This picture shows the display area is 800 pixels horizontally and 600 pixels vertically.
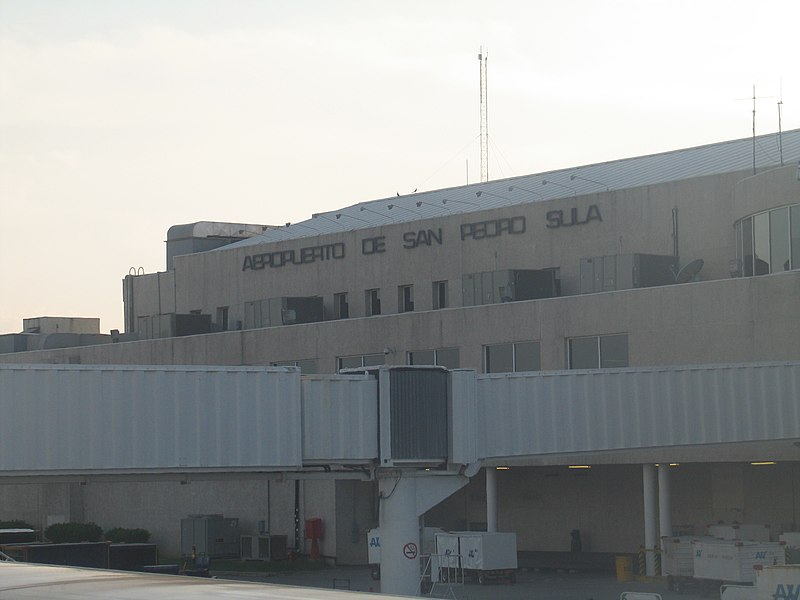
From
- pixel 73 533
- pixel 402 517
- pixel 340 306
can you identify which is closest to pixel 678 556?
pixel 402 517

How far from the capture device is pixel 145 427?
30219mm

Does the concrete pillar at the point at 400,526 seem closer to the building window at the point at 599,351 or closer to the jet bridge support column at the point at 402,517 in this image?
the jet bridge support column at the point at 402,517

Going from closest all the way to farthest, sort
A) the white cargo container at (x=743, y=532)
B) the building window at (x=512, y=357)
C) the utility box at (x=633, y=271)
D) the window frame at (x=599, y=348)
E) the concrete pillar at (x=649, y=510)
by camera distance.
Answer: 1. the white cargo container at (x=743, y=532)
2. the concrete pillar at (x=649, y=510)
3. the window frame at (x=599, y=348)
4. the utility box at (x=633, y=271)
5. the building window at (x=512, y=357)

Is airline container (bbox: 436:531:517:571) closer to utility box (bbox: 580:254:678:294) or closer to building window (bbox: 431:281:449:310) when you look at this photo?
utility box (bbox: 580:254:678:294)

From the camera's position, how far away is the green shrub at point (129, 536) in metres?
74.7

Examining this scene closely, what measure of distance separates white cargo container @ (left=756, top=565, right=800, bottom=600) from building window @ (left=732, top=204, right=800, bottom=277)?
13.9m

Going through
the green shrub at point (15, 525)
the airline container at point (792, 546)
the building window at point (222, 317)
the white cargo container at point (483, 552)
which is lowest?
the green shrub at point (15, 525)

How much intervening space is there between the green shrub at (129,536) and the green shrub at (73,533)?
1.65 meters

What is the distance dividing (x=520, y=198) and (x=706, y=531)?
2145 centimetres

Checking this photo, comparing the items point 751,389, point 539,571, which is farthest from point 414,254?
point 751,389

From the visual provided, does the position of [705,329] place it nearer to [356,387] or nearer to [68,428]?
[356,387]

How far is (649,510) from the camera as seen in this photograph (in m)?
54.3

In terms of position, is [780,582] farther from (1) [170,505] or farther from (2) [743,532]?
(1) [170,505]

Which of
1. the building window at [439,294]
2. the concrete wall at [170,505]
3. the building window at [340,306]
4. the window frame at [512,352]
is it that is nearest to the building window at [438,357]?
the window frame at [512,352]
